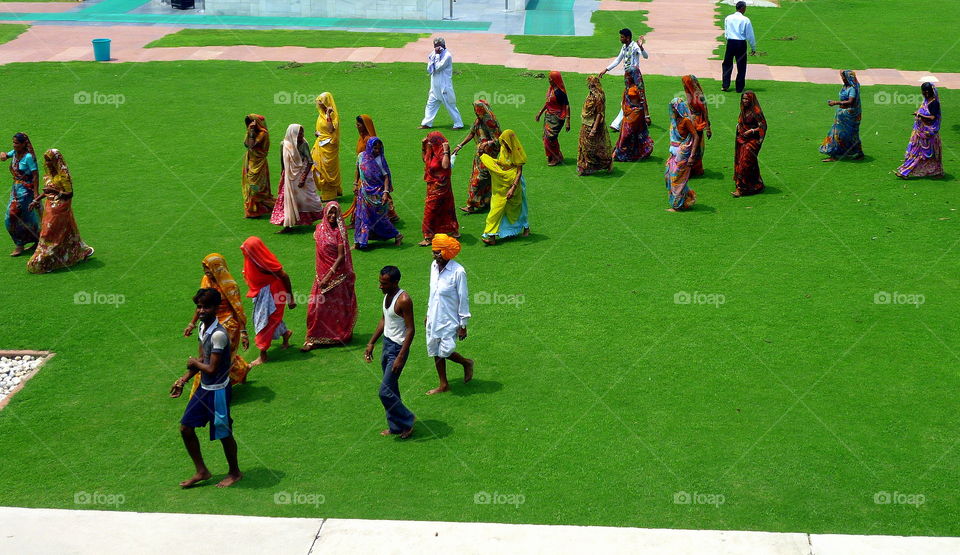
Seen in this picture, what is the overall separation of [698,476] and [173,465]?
440cm

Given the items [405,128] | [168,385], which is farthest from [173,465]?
[405,128]

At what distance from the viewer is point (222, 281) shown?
992 centimetres

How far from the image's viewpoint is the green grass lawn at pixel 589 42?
26047 mm

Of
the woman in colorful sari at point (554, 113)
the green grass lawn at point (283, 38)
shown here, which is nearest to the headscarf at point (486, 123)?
the woman in colorful sari at point (554, 113)

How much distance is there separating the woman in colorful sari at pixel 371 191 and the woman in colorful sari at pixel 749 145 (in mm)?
5327

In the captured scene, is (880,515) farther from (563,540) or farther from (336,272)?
(336,272)

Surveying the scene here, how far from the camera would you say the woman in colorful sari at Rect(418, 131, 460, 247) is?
1373 cm

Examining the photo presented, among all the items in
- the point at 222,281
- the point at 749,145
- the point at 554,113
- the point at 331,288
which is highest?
the point at 554,113

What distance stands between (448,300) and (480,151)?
499 cm

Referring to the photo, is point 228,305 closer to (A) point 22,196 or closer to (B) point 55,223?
(B) point 55,223

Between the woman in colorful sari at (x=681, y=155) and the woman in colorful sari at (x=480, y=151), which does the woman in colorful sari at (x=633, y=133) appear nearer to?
the woman in colorful sari at (x=681, y=155)

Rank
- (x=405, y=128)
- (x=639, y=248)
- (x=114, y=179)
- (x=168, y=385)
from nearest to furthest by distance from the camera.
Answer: (x=168, y=385)
(x=639, y=248)
(x=114, y=179)
(x=405, y=128)

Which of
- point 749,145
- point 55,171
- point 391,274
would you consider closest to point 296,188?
point 55,171

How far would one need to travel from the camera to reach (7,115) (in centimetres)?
2053
